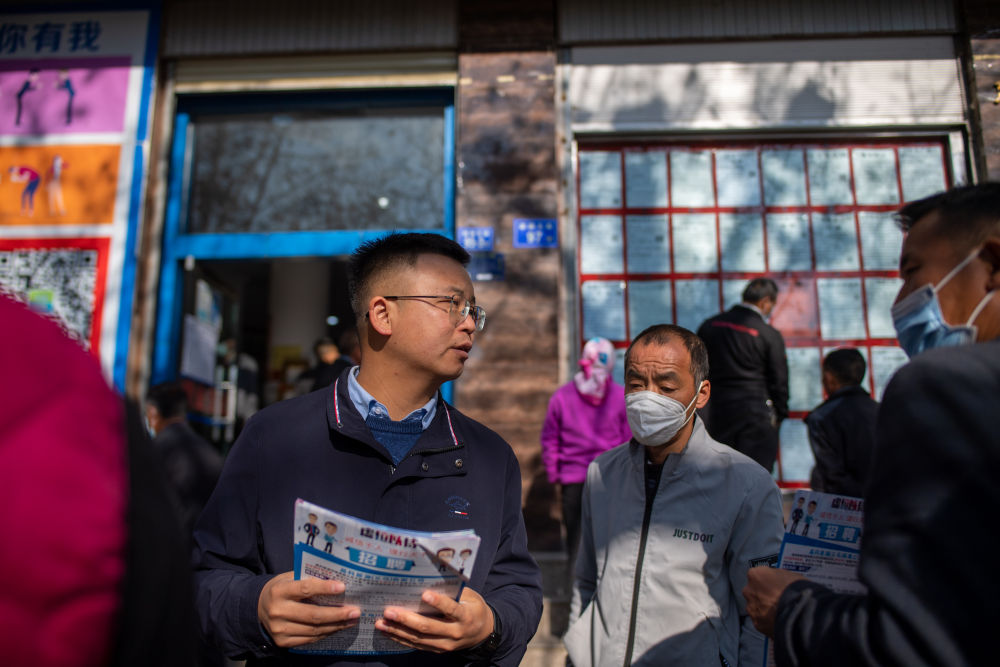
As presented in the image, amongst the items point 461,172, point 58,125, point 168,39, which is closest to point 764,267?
point 461,172

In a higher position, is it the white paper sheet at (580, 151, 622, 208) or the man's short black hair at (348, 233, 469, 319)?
the white paper sheet at (580, 151, 622, 208)

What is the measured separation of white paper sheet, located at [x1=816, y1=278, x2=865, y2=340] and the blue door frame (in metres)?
3.38

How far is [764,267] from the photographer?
6.18 metres

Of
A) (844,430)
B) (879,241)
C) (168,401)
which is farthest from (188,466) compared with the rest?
(879,241)

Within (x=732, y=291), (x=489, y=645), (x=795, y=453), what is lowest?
(x=489, y=645)

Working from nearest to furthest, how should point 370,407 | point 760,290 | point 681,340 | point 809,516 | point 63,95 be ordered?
point 809,516, point 370,407, point 681,340, point 760,290, point 63,95

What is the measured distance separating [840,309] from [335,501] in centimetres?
563

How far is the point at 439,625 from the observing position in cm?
146

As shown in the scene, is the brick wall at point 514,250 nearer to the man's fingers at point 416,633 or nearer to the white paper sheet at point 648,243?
the white paper sheet at point 648,243

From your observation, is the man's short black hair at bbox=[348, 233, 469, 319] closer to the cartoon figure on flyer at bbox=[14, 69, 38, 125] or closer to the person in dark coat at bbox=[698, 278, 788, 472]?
the person in dark coat at bbox=[698, 278, 788, 472]

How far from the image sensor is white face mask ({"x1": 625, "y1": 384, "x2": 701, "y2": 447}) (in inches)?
101

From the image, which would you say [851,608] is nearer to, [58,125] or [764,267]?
[764,267]

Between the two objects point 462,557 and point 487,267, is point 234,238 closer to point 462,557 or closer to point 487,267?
point 487,267

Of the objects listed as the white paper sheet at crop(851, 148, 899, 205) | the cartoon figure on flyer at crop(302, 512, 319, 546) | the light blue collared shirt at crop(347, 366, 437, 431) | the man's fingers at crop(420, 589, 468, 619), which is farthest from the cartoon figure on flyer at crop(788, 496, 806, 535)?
the white paper sheet at crop(851, 148, 899, 205)
